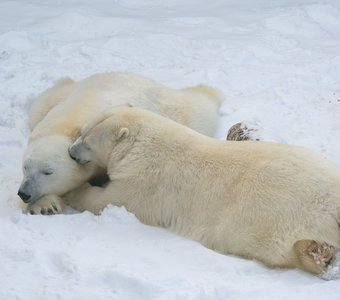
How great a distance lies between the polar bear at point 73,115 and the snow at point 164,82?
175mm

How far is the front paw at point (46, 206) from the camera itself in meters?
3.88

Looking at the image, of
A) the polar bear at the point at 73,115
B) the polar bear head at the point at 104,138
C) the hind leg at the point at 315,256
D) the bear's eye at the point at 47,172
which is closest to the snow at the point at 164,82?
the hind leg at the point at 315,256

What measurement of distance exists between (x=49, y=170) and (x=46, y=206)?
0.25m

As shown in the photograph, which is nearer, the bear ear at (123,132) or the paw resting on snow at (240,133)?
the bear ear at (123,132)

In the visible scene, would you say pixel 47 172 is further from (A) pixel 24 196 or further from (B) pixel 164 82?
(B) pixel 164 82

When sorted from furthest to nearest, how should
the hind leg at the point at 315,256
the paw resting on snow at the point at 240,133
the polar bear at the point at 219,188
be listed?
1. the paw resting on snow at the point at 240,133
2. the polar bear at the point at 219,188
3. the hind leg at the point at 315,256

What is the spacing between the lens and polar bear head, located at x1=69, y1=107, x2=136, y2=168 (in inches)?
157

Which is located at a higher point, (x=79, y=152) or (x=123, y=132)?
(x=123, y=132)

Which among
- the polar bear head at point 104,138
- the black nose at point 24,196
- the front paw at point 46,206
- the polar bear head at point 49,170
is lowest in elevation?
the front paw at point 46,206

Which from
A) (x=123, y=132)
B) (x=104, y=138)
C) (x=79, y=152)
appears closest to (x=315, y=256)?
(x=123, y=132)

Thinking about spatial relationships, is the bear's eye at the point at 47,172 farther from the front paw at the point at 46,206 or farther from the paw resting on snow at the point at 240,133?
the paw resting on snow at the point at 240,133

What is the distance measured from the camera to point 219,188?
3.51 meters

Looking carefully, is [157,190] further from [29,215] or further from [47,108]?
[47,108]

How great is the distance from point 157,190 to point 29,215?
0.78 meters
